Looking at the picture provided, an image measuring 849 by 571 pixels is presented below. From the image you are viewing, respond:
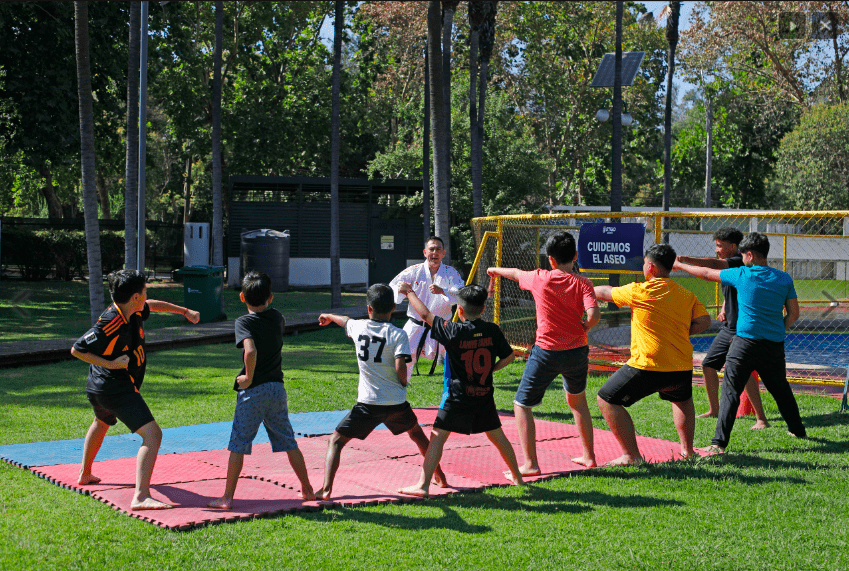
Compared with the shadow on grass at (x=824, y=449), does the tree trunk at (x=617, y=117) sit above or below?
above

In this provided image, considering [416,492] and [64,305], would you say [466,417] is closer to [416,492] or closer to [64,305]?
[416,492]

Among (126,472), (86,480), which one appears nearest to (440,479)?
(126,472)

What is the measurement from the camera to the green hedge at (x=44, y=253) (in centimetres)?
2609

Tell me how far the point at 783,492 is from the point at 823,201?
2962cm

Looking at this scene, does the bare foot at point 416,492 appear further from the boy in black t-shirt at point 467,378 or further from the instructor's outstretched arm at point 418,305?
the instructor's outstretched arm at point 418,305

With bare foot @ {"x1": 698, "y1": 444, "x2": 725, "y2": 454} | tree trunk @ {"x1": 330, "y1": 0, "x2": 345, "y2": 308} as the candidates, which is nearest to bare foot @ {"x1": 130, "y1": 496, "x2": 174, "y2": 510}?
bare foot @ {"x1": 698, "y1": 444, "x2": 725, "y2": 454}

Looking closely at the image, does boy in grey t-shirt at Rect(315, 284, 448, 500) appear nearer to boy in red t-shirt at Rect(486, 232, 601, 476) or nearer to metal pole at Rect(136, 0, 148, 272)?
boy in red t-shirt at Rect(486, 232, 601, 476)

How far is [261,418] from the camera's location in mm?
5105

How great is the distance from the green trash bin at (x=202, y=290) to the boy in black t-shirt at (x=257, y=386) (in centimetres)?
1228

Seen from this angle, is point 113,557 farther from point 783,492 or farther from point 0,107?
point 0,107

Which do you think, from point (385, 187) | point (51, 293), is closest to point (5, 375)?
point (51, 293)

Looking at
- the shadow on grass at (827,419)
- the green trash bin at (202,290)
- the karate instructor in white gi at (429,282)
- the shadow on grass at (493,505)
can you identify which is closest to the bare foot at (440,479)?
the shadow on grass at (493,505)

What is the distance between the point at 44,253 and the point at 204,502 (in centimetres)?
2417

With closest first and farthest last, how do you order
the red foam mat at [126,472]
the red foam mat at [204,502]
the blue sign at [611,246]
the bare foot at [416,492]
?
the red foam mat at [204,502] → the bare foot at [416,492] → the red foam mat at [126,472] → the blue sign at [611,246]
